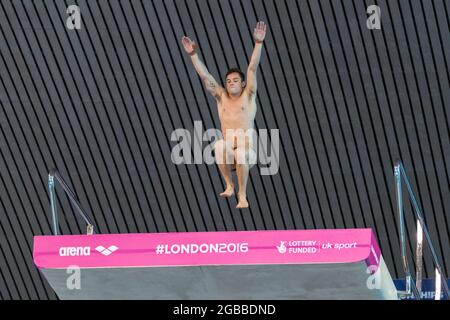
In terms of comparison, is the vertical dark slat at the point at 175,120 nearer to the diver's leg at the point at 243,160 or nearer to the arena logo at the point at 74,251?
the diver's leg at the point at 243,160

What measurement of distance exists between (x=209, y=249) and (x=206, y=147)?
797 centimetres

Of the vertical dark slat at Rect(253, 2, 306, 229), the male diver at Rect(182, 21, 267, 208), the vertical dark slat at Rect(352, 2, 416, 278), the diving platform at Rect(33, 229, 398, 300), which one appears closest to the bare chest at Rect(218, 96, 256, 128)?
the male diver at Rect(182, 21, 267, 208)

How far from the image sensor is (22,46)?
752 inches

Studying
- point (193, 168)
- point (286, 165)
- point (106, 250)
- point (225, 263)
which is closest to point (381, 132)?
point (286, 165)

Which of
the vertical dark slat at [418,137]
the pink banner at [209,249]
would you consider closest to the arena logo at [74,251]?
the pink banner at [209,249]

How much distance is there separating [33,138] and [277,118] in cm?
343

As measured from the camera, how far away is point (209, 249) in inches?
470

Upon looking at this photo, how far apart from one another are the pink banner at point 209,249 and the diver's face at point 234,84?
7.56 ft

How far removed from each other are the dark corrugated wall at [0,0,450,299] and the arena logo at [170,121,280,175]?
4.3 inches

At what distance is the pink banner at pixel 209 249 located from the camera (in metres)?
11.8

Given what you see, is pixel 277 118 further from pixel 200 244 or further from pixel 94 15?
pixel 200 244

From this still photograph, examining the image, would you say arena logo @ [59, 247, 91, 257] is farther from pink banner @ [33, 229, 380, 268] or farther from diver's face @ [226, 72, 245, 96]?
diver's face @ [226, 72, 245, 96]

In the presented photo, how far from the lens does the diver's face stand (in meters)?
13.8

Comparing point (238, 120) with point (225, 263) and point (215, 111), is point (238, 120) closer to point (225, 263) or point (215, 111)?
point (225, 263)
